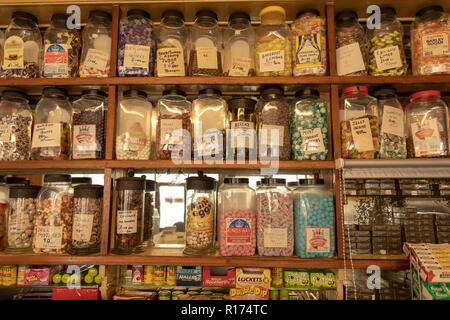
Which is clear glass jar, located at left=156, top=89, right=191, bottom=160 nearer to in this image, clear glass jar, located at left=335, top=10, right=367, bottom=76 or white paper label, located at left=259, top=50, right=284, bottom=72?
white paper label, located at left=259, top=50, right=284, bottom=72

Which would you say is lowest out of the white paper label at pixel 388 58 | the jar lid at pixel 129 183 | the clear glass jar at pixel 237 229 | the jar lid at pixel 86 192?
the clear glass jar at pixel 237 229

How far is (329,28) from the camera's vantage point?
1.22m

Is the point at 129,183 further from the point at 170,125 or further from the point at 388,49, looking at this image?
the point at 388,49

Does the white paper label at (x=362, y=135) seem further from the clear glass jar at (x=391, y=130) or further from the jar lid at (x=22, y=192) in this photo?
the jar lid at (x=22, y=192)

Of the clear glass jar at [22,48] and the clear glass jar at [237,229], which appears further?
the clear glass jar at [22,48]

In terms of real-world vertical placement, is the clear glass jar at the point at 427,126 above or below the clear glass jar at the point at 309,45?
below

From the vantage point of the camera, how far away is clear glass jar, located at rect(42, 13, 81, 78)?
4.08 feet

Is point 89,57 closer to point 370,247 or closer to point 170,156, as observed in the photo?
point 170,156

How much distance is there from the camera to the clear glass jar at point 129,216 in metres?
1.16

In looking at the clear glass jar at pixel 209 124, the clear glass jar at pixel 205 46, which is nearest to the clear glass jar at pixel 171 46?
the clear glass jar at pixel 205 46

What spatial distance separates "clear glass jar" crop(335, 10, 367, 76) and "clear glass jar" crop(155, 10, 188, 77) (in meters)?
0.71

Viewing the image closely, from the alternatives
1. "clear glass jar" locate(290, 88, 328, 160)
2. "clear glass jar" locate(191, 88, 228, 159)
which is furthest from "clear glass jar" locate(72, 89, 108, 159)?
"clear glass jar" locate(290, 88, 328, 160)

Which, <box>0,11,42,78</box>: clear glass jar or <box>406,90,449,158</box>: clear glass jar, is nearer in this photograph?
<box>406,90,449,158</box>: clear glass jar

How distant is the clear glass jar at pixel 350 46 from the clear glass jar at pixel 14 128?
4.75 feet
